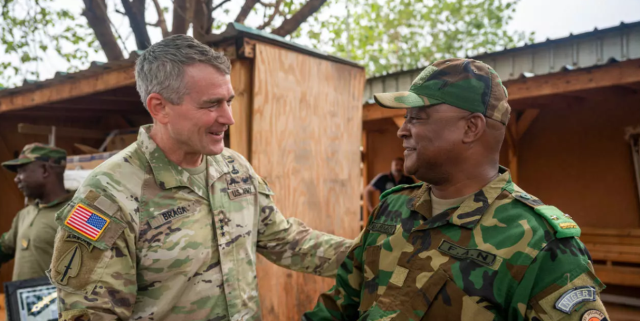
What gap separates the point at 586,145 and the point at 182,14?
5.70m

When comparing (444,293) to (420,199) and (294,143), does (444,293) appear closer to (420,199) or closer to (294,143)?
(420,199)

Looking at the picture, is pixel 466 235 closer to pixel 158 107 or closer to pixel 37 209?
pixel 158 107

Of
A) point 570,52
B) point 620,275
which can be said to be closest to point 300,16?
point 570,52

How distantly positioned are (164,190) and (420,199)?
1.11 m

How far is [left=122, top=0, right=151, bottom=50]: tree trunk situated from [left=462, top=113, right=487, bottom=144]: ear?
5.52 meters

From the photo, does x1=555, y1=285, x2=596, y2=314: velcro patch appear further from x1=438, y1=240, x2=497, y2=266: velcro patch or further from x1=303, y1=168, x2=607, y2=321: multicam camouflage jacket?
x1=438, y1=240, x2=497, y2=266: velcro patch

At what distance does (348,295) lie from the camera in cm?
200

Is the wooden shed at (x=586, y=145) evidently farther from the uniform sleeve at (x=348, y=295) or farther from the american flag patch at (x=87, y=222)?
the american flag patch at (x=87, y=222)

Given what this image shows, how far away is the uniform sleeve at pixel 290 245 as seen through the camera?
252 cm

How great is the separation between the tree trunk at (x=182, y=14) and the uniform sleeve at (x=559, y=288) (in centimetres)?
575

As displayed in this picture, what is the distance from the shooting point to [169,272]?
2049 millimetres

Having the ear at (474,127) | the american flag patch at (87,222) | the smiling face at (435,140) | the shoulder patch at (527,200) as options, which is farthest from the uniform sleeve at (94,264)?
the shoulder patch at (527,200)

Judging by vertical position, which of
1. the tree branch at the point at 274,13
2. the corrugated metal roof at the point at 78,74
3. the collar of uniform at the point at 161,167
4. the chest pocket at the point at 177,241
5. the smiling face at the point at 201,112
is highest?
the tree branch at the point at 274,13

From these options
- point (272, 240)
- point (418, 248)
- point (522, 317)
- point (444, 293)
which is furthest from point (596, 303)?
point (272, 240)
